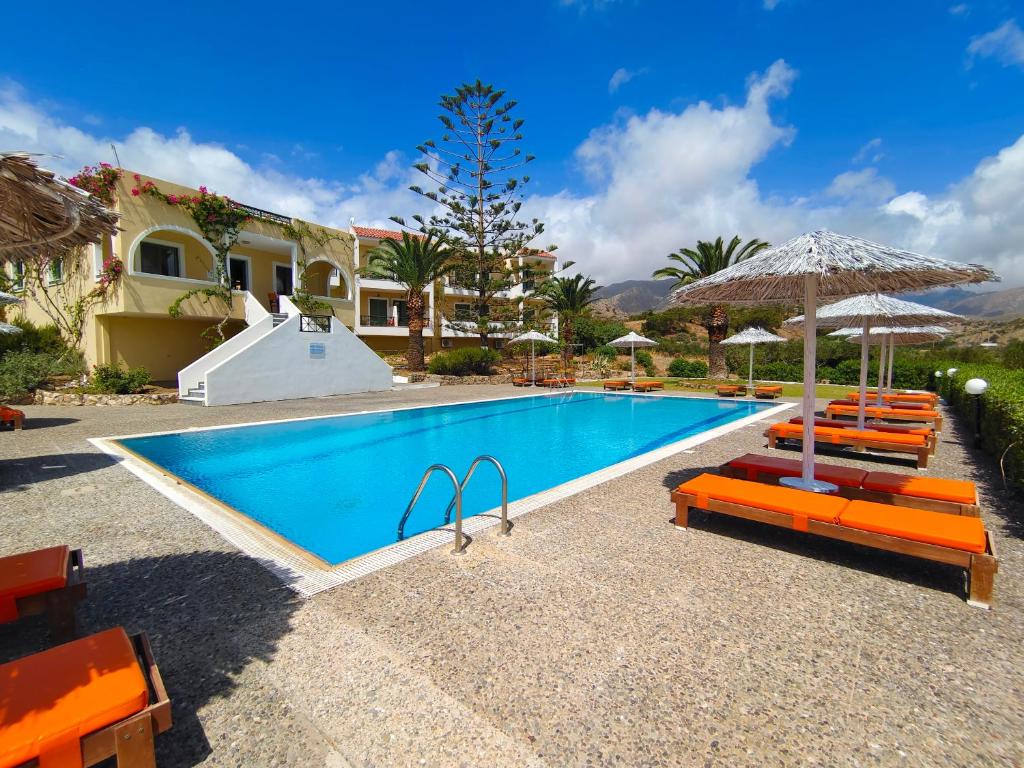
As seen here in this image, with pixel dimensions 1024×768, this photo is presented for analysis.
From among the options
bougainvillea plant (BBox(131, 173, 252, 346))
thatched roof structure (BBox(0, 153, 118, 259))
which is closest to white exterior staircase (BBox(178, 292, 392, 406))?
bougainvillea plant (BBox(131, 173, 252, 346))

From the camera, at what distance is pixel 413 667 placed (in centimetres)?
262

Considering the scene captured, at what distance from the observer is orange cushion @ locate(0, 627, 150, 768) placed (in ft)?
5.54

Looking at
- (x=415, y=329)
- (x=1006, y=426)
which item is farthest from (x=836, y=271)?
(x=415, y=329)

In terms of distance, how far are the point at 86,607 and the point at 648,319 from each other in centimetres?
4946

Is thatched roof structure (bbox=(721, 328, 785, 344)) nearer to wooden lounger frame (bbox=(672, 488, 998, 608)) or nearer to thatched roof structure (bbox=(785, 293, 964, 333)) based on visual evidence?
A: thatched roof structure (bbox=(785, 293, 964, 333))

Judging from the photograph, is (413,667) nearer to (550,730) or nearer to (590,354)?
(550,730)

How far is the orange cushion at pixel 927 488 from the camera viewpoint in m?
4.45

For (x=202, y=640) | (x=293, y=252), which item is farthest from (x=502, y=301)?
(x=202, y=640)

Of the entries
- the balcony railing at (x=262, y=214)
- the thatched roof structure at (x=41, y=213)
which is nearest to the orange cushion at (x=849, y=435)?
the thatched roof structure at (x=41, y=213)

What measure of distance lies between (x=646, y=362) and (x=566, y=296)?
7.61m

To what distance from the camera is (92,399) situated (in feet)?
48.4

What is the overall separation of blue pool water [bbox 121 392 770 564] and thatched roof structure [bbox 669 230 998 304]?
12.7 feet

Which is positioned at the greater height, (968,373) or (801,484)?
(968,373)

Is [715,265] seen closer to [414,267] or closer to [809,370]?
[414,267]
